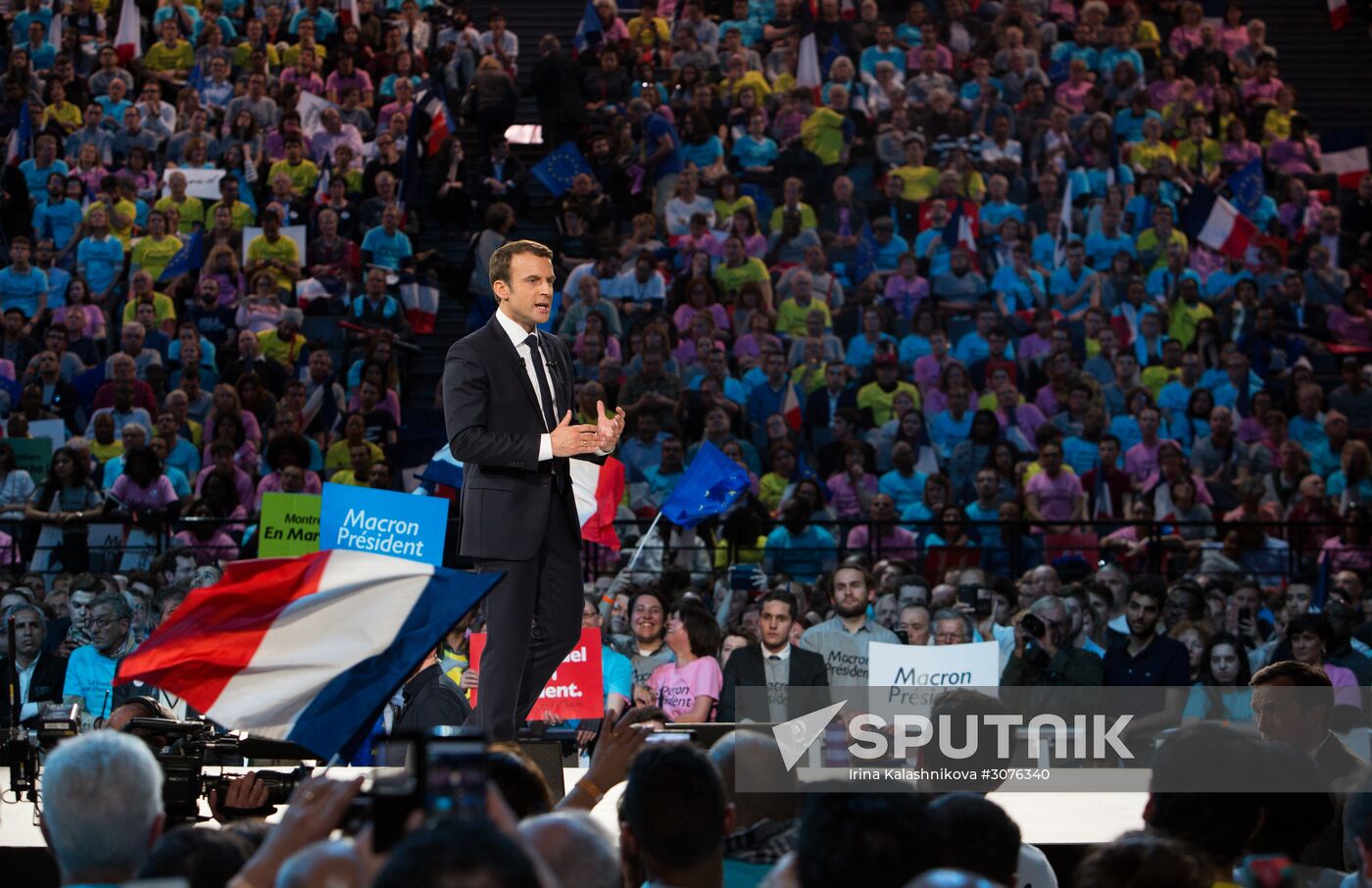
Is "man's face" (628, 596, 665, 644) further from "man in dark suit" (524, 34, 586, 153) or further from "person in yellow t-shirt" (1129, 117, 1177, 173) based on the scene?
"person in yellow t-shirt" (1129, 117, 1177, 173)

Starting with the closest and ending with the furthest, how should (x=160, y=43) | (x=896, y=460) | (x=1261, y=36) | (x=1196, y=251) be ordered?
(x=896, y=460) < (x=1196, y=251) < (x=160, y=43) < (x=1261, y=36)

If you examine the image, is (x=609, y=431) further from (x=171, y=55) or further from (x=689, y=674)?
(x=171, y=55)

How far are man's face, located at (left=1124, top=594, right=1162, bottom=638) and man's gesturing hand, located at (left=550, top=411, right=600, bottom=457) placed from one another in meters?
5.58

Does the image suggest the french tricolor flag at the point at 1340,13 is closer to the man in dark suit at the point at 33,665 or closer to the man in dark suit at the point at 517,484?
the man in dark suit at the point at 33,665

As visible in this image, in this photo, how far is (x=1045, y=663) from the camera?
10648 millimetres

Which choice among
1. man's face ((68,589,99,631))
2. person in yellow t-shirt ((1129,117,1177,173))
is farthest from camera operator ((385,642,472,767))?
person in yellow t-shirt ((1129,117,1177,173))

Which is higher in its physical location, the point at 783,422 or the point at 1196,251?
the point at 1196,251

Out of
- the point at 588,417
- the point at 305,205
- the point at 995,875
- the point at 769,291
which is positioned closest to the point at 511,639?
the point at 995,875

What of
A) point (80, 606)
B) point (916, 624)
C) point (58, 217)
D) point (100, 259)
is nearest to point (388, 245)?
point (100, 259)

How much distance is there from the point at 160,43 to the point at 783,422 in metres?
A: 8.68

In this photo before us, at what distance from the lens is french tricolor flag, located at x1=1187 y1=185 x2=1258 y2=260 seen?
722 inches

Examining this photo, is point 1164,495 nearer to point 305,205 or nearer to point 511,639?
point 305,205

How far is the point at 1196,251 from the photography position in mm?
18375

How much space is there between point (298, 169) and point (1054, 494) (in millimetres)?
8058
